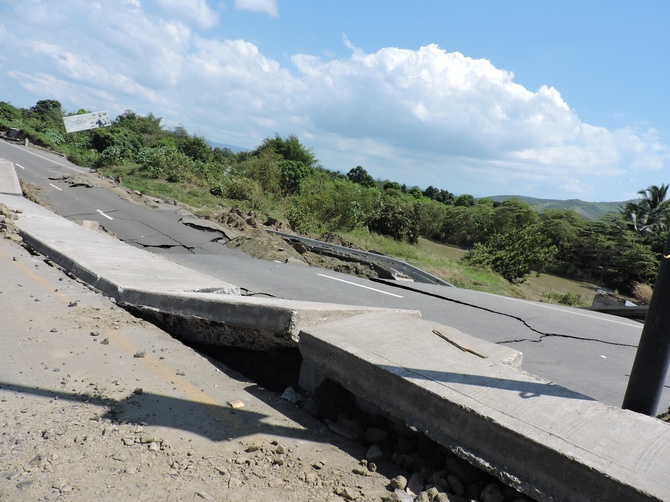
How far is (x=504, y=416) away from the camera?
2879mm

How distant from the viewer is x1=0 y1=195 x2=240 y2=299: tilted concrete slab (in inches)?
260

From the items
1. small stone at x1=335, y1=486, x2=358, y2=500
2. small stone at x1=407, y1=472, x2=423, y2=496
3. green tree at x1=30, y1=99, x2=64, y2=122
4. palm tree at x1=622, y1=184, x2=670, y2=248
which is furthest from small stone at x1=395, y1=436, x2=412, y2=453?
Result: green tree at x1=30, y1=99, x2=64, y2=122

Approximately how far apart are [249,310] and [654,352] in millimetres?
3201

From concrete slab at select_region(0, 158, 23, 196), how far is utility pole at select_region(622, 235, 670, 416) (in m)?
16.4

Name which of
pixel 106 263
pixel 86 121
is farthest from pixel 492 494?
pixel 86 121

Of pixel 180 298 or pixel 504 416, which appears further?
pixel 180 298

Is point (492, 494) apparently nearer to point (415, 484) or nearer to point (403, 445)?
point (415, 484)

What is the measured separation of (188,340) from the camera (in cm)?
555

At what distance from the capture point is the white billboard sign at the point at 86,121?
50656 millimetres

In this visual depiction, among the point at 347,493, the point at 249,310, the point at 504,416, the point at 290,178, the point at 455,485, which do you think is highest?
the point at 290,178

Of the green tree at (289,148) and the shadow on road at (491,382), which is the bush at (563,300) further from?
the green tree at (289,148)

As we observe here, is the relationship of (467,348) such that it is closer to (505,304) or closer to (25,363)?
(25,363)

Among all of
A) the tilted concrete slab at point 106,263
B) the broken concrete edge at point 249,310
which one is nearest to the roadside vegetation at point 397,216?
the tilted concrete slab at point 106,263

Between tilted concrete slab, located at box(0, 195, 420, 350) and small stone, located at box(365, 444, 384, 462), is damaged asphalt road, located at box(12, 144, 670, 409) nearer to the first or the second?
small stone, located at box(365, 444, 384, 462)
